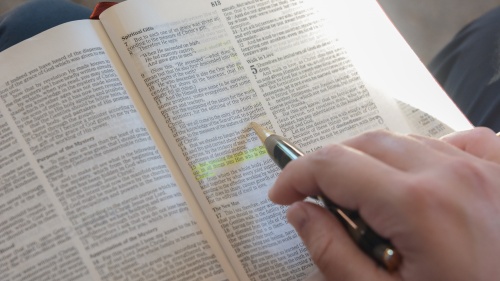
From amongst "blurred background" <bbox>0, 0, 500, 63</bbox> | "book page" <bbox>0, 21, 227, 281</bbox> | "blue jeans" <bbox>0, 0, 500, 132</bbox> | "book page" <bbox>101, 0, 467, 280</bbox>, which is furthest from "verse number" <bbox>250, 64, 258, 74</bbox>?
"blurred background" <bbox>0, 0, 500, 63</bbox>

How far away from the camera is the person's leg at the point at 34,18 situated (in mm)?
602

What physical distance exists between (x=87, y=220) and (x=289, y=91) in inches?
9.6

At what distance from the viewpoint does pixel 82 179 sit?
0.49m

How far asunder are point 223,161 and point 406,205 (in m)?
0.23

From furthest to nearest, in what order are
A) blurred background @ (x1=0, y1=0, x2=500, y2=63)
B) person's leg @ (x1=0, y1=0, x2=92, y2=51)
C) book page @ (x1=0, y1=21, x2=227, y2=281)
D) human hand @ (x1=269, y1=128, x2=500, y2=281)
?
1. blurred background @ (x1=0, y1=0, x2=500, y2=63)
2. person's leg @ (x1=0, y1=0, x2=92, y2=51)
3. book page @ (x1=0, y1=21, x2=227, y2=281)
4. human hand @ (x1=269, y1=128, x2=500, y2=281)

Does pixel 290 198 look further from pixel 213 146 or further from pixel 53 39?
pixel 53 39

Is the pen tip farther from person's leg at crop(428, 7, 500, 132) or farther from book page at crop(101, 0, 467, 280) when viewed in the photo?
person's leg at crop(428, 7, 500, 132)

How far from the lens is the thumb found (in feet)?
1.15

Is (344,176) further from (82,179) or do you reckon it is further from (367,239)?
(82,179)

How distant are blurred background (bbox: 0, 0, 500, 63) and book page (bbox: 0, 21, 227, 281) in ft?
2.38

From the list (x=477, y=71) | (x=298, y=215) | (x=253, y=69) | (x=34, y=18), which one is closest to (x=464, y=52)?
(x=477, y=71)

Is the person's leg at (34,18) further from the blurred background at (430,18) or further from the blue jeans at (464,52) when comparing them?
the blurred background at (430,18)

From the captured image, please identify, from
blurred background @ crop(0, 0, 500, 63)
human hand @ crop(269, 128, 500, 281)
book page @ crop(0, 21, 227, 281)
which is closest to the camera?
human hand @ crop(269, 128, 500, 281)

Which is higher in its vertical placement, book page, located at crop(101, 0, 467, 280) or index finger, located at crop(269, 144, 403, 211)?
book page, located at crop(101, 0, 467, 280)
